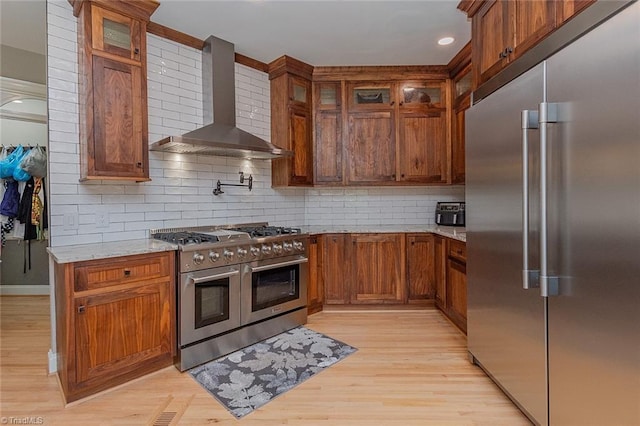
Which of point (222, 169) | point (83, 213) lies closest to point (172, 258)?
point (83, 213)

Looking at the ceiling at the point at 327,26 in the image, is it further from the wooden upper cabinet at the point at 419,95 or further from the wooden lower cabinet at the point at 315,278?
the wooden lower cabinet at the point at 315,278

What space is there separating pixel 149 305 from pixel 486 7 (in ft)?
10.1

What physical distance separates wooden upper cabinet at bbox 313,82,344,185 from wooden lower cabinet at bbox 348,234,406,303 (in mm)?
789

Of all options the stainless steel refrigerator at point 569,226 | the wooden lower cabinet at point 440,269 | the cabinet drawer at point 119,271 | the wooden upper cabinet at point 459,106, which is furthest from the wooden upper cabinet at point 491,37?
the cabinet drawer at point 119,271

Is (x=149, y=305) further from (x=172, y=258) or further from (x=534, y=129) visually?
(x=534, y=129)

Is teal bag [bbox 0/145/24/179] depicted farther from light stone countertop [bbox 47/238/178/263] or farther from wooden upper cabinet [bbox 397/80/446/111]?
wooden upper cabinet [bbox 397/80/446/111]

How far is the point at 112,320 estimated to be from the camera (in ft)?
6.95

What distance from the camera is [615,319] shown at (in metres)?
1.20

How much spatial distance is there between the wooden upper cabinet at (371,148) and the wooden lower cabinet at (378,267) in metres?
0.73

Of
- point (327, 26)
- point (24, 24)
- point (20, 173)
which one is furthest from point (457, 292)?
point (20, 173)

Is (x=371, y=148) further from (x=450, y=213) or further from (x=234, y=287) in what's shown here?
(x=234, y=287)

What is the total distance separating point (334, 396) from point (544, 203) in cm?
162

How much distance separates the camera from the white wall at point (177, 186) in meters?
2.41

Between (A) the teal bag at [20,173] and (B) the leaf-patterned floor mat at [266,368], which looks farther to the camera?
(A) the teal bag at [20,173]
